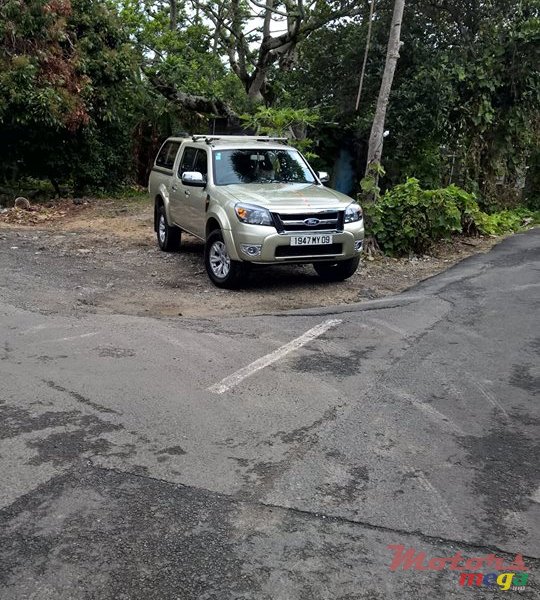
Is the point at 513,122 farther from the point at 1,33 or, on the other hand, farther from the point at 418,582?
the point at 418,582

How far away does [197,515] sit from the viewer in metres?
3.40

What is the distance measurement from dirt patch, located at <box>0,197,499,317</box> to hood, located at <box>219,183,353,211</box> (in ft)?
3.67

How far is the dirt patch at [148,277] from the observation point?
26.7ft

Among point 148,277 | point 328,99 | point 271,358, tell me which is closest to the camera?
point 271,358

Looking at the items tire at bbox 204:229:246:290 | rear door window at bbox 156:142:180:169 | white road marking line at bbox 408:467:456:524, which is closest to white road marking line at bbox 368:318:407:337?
tire at bbox 204:229:246:290

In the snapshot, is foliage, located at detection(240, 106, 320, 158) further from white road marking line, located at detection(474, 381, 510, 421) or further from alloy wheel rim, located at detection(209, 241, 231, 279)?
white road marking line, located at detection(474, 381, 510, 421)

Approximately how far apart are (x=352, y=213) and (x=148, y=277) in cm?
300

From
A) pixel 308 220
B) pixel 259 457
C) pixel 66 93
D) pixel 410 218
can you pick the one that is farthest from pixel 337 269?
pixel 66 93

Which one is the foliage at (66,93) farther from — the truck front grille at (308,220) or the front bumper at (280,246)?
the truck front grille at (308,220)

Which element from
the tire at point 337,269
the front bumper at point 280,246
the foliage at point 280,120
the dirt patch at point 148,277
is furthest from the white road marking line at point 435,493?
the foliage at point 280,120

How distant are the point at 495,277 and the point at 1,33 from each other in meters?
12.1

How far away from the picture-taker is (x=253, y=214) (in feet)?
27.6

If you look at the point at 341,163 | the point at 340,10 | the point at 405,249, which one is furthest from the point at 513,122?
the point at 405,249

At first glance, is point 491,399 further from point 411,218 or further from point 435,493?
point 411,218
